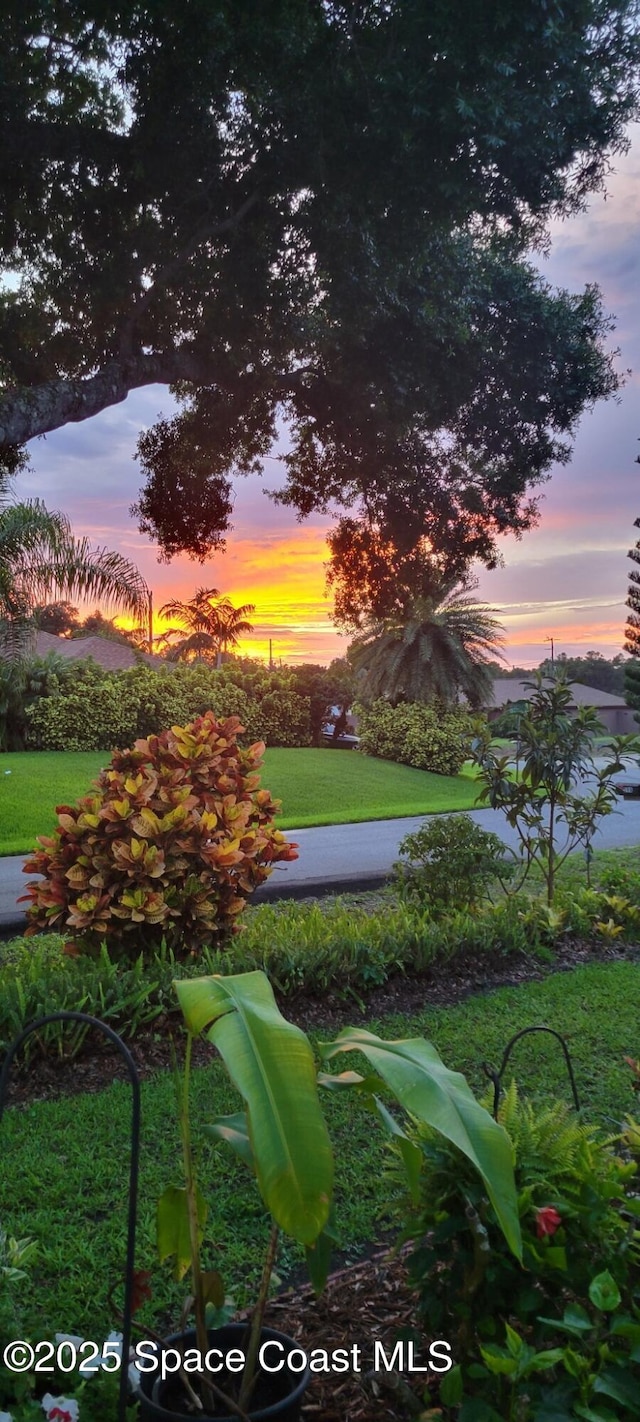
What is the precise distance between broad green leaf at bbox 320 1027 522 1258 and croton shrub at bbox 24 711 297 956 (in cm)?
264

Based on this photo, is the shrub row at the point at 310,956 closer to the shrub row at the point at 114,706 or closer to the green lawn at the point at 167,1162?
the green lawn at the point at 167,1162

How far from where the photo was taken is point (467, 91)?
4.36 meters

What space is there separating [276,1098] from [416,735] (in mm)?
15305

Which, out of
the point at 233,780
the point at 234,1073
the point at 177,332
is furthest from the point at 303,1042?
the point at 177,332

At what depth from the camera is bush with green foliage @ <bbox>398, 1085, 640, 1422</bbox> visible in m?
1.15

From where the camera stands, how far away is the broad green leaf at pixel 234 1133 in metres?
1.35

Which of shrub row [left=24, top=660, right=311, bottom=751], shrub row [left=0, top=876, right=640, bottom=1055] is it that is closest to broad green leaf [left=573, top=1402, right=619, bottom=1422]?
shrub row [left=0, top=876, right=640, bottom=1055]

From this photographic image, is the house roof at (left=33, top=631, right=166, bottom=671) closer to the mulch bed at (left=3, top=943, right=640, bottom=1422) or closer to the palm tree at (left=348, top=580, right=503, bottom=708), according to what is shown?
the palm tree at (left=348, top=580, right=503, bottom=708)

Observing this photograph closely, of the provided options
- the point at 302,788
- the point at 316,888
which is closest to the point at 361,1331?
the point at 316,888

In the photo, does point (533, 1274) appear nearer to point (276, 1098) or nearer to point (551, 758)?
point (276, 1098)

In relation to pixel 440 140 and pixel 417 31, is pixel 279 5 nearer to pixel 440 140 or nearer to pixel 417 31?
pixel 417 31

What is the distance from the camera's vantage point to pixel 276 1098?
109cm

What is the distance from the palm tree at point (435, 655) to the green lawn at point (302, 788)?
2364 millimetres

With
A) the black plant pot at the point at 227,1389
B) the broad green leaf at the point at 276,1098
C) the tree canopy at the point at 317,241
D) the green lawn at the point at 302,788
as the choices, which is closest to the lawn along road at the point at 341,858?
the green lawn at the point at 302,788
